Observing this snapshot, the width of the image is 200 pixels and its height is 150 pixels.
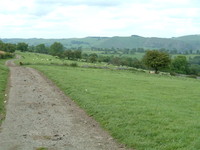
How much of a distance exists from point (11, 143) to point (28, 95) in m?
11.3

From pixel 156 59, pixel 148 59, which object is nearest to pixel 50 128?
pixel 156 59

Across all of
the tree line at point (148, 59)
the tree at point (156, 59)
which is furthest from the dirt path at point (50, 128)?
the tree line at point (148, 59)

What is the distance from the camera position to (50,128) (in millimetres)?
12555

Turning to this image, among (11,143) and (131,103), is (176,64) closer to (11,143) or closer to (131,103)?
(131,103)

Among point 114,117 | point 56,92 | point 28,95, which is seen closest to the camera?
point 114,117

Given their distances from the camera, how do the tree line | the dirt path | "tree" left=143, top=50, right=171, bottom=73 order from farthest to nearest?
the tree line → "tree" left=143, top=50, right=171, bottom=73 → the dirt path

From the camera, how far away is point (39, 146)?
1012 centimetres

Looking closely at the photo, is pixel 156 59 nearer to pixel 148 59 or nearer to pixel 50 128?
pixel 148 59

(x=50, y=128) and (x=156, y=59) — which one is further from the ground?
(x=156, y=59)

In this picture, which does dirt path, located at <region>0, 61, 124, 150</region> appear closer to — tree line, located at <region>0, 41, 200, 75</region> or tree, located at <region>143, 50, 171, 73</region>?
tree, located at <region>143, 50, 171, 73</region>

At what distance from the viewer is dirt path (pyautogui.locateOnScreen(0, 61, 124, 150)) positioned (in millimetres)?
10375

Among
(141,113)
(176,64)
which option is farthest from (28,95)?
(176,64)

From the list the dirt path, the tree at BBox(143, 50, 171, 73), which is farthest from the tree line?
the dirt path

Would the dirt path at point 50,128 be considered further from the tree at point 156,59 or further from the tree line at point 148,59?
the tree line at point 148,59
